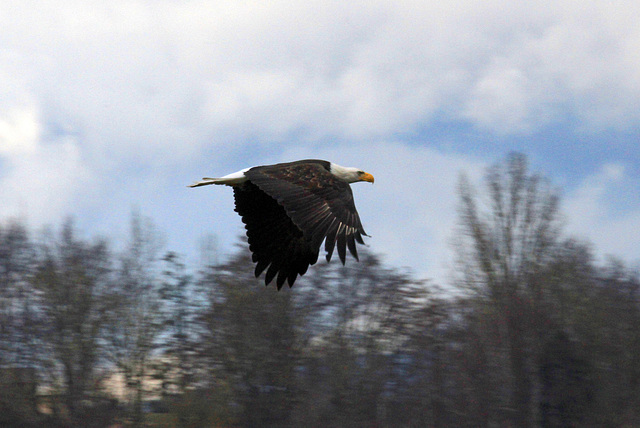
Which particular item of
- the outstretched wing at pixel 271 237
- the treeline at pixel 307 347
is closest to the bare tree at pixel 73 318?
the treeline at pixel 307 347

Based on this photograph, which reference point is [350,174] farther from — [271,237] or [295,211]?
[295,211]

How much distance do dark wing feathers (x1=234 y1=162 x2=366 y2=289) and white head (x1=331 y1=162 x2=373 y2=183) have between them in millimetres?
365

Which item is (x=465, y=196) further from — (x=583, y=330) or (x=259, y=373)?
(x=259, y=373)

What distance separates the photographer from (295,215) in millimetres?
8305

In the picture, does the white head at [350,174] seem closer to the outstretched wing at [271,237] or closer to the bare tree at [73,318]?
the outstretched wing at [271,237]

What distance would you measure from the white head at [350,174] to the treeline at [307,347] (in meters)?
13.1

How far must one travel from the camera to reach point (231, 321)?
24.0 meters

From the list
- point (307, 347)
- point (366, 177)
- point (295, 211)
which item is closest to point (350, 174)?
point (366, 177)

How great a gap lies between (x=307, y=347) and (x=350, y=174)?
1446 cm

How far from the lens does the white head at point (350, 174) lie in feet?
33.4

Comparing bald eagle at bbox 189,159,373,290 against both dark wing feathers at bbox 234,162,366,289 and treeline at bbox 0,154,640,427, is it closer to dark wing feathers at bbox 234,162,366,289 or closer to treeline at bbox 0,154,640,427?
dark wing feathers at bbox 234,162,366,289

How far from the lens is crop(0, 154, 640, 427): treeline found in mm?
23438

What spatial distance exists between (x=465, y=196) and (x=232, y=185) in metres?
20.1

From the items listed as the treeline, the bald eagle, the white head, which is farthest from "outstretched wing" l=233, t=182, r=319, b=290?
the treeline
